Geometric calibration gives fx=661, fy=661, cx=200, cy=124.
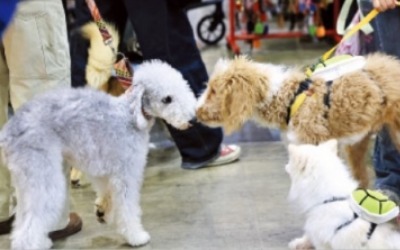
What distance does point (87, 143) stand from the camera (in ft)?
8.95

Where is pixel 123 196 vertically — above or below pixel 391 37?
below

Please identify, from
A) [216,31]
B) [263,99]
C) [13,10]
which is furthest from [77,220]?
[216,31]

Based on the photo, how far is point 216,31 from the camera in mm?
6910

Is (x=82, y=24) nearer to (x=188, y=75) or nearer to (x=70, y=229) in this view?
(x=188, y=75)

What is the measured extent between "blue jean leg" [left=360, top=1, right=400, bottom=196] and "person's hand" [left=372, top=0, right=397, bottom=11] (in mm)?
103

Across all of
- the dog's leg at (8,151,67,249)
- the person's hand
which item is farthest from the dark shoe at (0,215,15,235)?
the person's hand

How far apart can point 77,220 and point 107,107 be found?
663mm

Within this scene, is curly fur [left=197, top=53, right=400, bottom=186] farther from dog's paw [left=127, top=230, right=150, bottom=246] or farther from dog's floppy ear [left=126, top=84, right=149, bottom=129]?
dog's paw [left=127, top=230, right=150, bottom=246]

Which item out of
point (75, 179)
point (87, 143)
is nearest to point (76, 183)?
point (75, 179)

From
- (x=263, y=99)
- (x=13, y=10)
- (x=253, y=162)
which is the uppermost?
(x=13, y=10)

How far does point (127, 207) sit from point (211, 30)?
13.9ft

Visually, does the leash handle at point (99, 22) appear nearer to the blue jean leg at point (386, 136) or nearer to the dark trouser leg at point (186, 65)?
the dark trouser leg at point (186, 65)

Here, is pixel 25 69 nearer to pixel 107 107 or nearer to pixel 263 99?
pixel 107 107

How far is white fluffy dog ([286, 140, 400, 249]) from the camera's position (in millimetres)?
2279
